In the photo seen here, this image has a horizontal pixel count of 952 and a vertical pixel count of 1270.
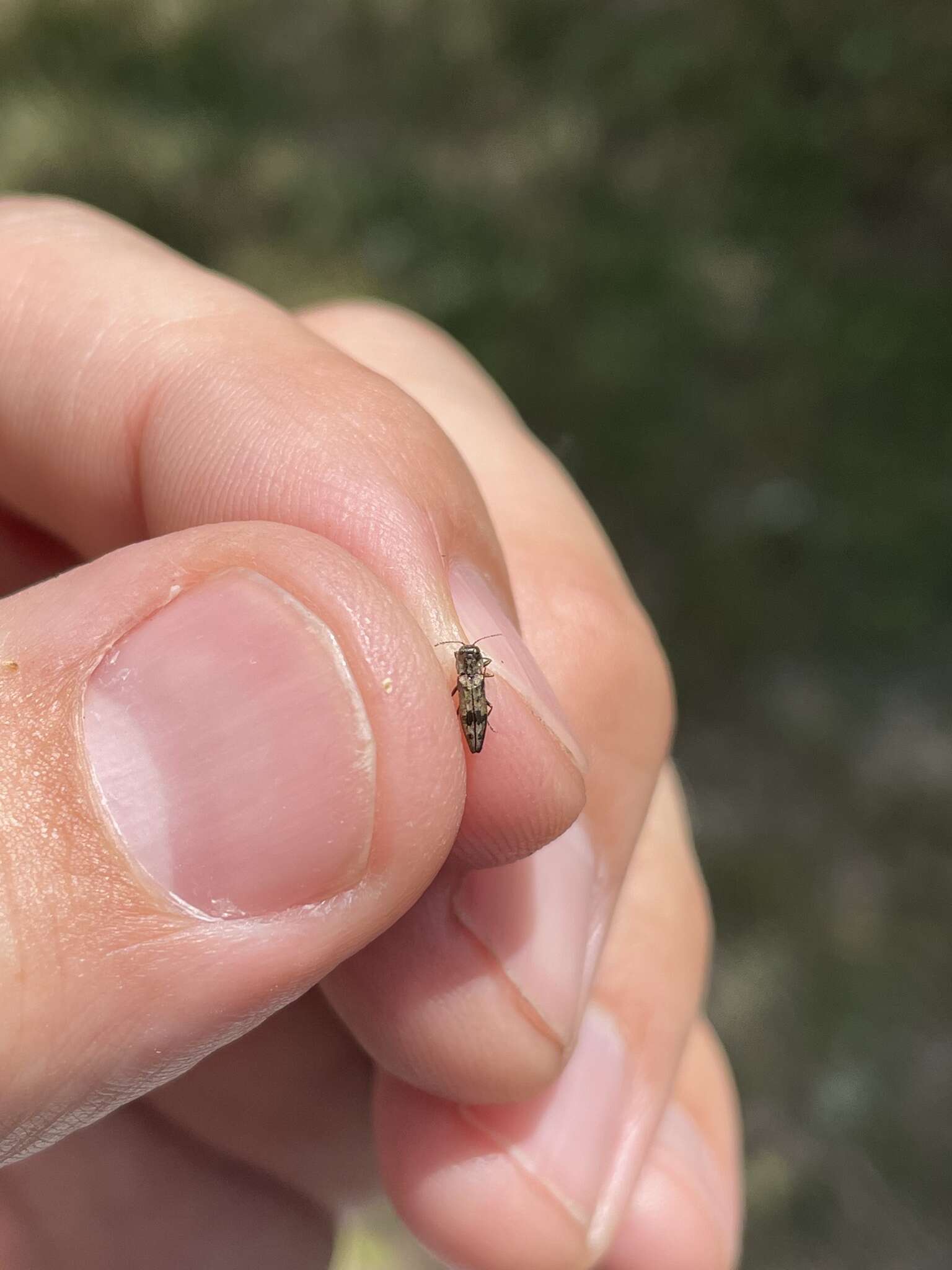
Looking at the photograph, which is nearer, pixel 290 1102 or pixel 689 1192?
pixel 290 1102

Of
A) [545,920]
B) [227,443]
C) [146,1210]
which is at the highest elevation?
[227,443]

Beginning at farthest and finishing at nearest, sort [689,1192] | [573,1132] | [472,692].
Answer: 1. [689,1192]
2. [573,1132]
3. [472,692]

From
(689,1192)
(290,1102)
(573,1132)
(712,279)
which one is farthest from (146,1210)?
(712,279)

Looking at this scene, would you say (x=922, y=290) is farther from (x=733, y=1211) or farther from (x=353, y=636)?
(x=353, y=636)

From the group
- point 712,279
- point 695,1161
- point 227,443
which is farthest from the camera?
point 712,279

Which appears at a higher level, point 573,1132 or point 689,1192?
point 573,1132

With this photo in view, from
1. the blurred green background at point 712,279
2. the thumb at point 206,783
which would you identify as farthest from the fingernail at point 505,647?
the blurred green background at point 712,279

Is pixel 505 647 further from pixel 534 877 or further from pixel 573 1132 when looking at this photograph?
pixel 573 1132
